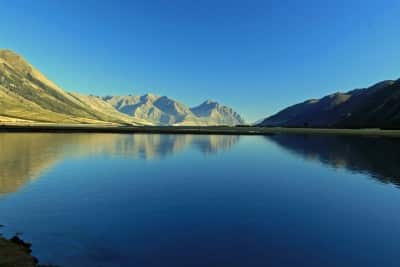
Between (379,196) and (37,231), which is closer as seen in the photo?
(37,231)

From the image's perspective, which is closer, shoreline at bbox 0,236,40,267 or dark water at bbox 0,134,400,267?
shoreline at bbox 0,236,40,267

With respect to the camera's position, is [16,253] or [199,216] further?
[199,216]

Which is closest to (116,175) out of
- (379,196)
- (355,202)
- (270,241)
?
(270,241)

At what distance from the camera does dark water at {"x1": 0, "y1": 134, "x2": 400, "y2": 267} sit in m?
21.8

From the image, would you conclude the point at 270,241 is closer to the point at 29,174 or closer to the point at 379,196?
the point at 379,196

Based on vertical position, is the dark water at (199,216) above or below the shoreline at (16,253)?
below

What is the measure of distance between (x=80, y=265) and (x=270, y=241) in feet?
49.0

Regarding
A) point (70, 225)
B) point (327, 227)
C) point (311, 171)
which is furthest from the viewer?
point (311, 171)

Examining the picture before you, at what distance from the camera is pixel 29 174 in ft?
162

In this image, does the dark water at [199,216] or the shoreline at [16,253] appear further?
the dark water at [199,216]

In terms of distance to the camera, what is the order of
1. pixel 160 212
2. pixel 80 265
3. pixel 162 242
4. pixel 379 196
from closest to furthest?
pixel 80 265
pixel 162 242
pixel 160 212
pixel 379 196

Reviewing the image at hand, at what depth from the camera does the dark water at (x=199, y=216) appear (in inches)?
857

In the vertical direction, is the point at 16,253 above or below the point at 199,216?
above

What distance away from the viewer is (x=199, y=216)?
30781 millimetres
